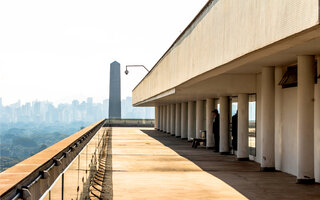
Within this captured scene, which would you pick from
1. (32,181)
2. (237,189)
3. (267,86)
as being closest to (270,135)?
(267,86)

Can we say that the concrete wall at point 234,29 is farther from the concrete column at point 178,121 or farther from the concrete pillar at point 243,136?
the concrete column at point 178,121

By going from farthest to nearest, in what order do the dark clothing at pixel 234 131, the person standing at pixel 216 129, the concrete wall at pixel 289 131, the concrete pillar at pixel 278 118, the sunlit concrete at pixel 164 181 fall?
1. the person standing at pixel 216 129
2. the dark clothing at pixel 234 131
3. the concrete pillar at pixel 278 118
4. the concrete wall at pixel 289 131
5. the sunlit concrete at pixel 164 181

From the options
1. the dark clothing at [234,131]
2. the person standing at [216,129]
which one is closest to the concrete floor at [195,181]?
the dark clothing at [234,131]

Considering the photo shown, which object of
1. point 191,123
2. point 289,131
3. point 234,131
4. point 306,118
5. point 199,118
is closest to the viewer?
point 306,118

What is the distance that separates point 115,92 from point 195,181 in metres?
136

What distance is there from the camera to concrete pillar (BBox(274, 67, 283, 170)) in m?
16.1

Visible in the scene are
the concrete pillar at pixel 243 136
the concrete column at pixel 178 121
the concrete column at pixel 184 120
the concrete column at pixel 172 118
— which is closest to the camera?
the concrete pillar at pixel 243 136

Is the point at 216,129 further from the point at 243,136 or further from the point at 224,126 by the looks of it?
the point at 243,136

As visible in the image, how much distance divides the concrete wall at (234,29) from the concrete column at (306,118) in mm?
2176

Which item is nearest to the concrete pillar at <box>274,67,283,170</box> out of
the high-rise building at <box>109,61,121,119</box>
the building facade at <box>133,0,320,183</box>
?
the building facade at <box>133,0,320,183</box>

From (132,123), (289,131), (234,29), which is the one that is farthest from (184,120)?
(132,123)

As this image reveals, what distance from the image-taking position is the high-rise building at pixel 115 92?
148m

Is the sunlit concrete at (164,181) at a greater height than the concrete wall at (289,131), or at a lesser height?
lesser

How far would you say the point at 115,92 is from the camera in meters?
149
